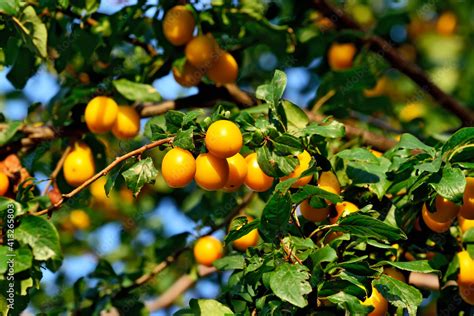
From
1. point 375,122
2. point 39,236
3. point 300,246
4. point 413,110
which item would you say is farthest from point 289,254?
point 413,110

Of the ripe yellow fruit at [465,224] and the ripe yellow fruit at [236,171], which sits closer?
the ripe yellow fruit at [236,171]

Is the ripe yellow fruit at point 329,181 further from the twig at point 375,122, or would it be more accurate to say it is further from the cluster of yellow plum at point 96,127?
the twig at point 375,122

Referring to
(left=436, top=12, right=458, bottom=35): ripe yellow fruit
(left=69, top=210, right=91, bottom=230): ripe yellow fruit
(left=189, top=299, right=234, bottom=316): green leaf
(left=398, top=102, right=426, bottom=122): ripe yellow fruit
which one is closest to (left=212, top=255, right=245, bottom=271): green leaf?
(left=189, top=299, right=234, bottom=316): green leaf

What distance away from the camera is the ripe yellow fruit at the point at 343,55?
248 centimetres

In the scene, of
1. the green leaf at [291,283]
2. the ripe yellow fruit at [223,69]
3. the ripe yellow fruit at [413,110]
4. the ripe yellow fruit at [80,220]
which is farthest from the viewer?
the ripe yellow fruit at [413,110]

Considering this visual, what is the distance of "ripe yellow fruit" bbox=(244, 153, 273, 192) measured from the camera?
150 cm

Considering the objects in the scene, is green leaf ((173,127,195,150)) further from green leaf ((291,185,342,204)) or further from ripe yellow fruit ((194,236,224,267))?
ripe yellow fruit ((194,236,224,267))

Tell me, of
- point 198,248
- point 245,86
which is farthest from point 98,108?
point 245,86

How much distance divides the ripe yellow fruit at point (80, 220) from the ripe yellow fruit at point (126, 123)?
114 centimetres

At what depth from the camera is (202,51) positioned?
1929 millimetres

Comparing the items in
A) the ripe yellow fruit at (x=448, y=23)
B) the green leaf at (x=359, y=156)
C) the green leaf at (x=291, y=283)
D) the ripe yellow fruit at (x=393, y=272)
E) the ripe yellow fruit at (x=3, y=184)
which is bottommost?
the ripe yellow fruit at (x=448, y=23)

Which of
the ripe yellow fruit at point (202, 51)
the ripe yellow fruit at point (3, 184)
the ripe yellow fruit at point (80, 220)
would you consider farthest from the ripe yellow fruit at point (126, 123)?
the ripe yellow fruit at point (80, 220)

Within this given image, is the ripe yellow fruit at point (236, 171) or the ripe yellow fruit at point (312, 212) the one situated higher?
the ripe yellow fruit at point (236, 171)

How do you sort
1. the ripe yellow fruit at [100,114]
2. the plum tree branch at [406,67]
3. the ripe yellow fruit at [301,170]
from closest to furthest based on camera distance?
the ripe yellow fruit at [301,170] < the ripe yellow fruit at [100,114] < the plum tree branch at [406,67]
